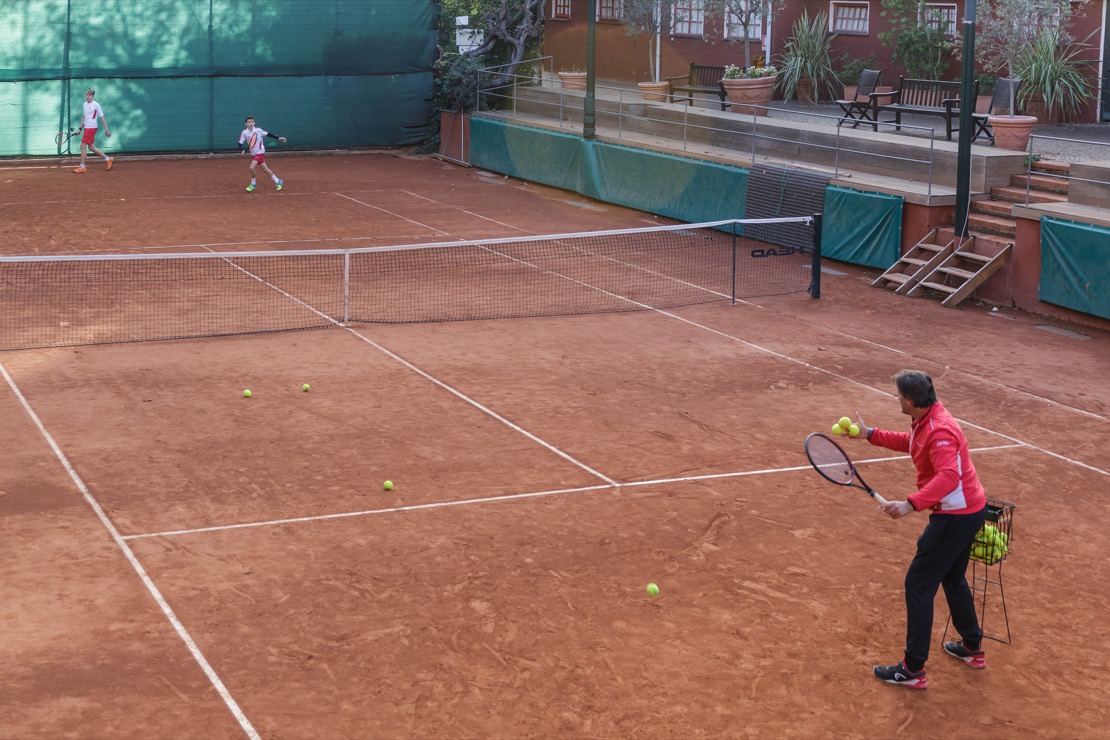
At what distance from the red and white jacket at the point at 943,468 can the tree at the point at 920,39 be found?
21730 mm

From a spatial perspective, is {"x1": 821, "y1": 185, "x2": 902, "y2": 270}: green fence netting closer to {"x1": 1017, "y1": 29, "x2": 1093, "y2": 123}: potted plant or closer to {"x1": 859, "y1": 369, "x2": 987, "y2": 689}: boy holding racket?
{"x1": 1017, "y1": 29, "x2": 1093, "y2": 123}: potted plant

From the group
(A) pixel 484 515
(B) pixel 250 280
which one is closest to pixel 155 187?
(B) pixel 250 280

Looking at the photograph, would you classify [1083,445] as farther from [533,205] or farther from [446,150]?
[446,150]

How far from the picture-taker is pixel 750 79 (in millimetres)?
26984

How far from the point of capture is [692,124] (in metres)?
26.2

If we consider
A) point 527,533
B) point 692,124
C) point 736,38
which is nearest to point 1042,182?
point 692,124

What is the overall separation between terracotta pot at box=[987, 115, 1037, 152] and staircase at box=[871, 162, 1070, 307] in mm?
829

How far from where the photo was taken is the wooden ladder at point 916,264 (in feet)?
62.2

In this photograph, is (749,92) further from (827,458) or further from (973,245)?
(827,458)

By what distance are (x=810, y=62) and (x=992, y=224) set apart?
12.9 metres

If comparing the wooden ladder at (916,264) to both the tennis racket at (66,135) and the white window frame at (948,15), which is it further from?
the tennis racket at (66,135)

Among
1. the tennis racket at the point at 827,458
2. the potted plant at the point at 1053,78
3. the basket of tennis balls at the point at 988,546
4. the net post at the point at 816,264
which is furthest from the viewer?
the potted plant at the point at 1053,78

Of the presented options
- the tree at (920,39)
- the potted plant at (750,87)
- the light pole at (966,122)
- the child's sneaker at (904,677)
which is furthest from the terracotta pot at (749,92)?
the child's sneaker at (904,677)

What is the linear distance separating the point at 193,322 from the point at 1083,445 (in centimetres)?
1046
